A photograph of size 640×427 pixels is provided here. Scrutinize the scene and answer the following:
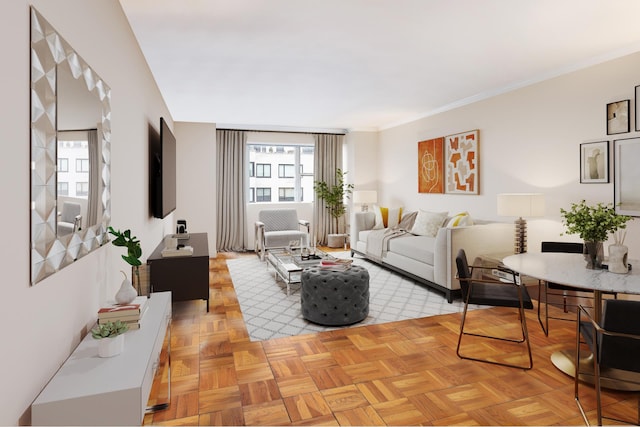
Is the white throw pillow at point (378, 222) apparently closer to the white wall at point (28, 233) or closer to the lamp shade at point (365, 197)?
the lamp shade at point (365, 197)

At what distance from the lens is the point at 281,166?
8.19 metres

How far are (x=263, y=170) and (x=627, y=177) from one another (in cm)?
615

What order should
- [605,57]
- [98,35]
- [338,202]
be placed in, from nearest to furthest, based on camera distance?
[98,35]
[605,57]
[338,202]

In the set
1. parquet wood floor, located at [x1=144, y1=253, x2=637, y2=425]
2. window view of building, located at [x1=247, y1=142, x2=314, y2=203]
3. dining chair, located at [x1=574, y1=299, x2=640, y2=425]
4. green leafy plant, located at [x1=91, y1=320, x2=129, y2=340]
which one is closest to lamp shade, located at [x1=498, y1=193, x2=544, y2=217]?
parquet wood floor, located at [x1=144, y1=253, x2=637, y2=425]

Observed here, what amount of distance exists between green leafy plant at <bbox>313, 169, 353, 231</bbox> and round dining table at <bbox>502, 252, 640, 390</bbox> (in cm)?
517

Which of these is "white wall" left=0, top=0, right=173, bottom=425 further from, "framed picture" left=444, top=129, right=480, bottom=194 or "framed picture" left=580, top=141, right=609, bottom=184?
"framed picture" left=444, top=129, right=480, bottom=194

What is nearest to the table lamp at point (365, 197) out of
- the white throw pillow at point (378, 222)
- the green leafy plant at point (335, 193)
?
the white throw pillow at point (378, 222)

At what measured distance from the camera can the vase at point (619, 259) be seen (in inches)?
96.1

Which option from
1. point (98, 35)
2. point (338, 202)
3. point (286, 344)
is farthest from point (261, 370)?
point (338, 202)

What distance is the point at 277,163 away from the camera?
26.7 feet

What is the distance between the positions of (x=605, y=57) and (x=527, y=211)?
5.36ft

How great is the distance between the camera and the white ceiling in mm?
2705

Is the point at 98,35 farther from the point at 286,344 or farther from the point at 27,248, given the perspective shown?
the point at 286,344

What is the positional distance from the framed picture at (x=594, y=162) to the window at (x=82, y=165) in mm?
4321
